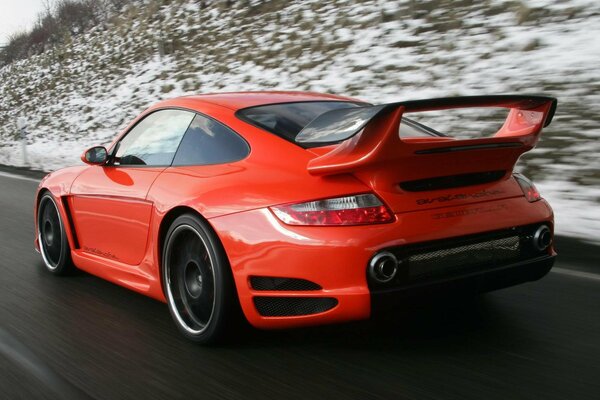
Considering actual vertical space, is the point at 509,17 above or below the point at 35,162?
above

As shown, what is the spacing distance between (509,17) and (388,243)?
9.11 metres

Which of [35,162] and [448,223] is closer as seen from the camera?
[448,223]

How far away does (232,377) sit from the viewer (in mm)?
3061

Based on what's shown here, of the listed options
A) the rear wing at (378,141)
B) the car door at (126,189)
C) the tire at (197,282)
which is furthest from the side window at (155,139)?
the rear wing at (378,141)

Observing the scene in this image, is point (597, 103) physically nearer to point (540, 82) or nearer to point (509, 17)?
point (540, 82)

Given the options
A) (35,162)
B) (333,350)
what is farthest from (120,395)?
(35,162)

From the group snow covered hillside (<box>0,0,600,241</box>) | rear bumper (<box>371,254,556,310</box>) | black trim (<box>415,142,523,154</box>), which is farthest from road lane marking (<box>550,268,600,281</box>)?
black trim (<box>415,142,523,154</box>)

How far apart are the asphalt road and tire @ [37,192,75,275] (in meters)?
0.63

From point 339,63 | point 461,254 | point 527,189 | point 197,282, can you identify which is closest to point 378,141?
point 461,254

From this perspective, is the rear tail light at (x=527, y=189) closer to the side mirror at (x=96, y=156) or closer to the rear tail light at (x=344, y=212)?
the rear tail light at (x=344, y=212)

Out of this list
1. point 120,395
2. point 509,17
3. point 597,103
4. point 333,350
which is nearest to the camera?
point 120,395

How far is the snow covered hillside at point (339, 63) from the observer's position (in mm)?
7723

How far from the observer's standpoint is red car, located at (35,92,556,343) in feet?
9.71

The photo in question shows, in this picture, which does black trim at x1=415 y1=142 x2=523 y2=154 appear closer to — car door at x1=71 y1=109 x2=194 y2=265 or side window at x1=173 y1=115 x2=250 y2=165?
side window at x1=173 y1=115 x2=250 y2=165
